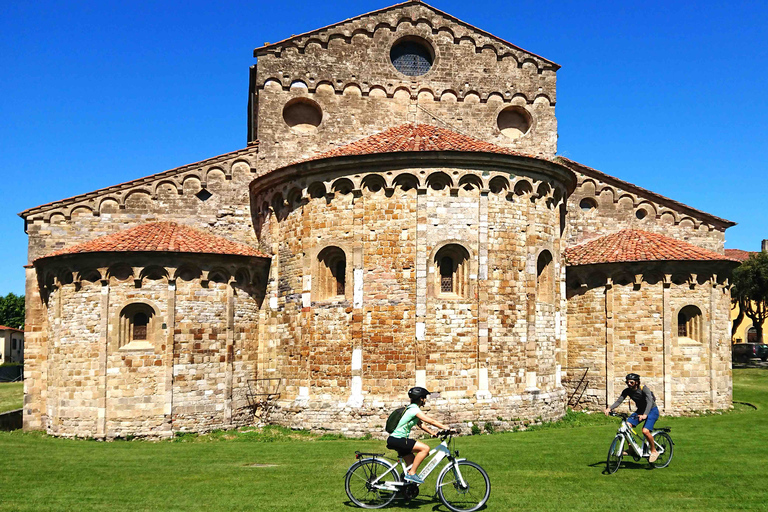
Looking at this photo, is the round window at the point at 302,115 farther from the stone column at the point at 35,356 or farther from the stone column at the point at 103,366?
→ the stone column at the point at 35,356

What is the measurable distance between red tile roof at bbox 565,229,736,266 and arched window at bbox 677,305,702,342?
189 centimetres

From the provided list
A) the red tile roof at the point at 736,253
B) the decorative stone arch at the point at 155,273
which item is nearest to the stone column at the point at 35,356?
the decorative stone arch at the point at 155,273

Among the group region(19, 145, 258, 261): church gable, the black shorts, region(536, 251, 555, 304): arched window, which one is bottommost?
the black shorts

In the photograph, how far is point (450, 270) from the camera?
64.6 feet

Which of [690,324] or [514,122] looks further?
[514,122]

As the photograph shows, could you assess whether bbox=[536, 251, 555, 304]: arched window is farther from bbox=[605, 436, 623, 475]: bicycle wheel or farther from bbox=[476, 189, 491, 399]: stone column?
bbox=[605, 436, 623, 475]: bicycle wheel

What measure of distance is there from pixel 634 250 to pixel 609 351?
3.54m

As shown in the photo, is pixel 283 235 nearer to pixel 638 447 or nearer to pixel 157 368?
pixel 157 368

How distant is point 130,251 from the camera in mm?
19938

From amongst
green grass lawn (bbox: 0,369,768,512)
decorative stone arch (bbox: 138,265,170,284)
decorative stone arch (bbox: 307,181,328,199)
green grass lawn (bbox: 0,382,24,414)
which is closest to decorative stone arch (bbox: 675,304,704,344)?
green grass lawn (bbox: 0,369,768,512)

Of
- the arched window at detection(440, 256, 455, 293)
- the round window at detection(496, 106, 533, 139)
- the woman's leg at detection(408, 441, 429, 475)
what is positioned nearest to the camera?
the woman's leg at detection(408, 441, 429, 475)

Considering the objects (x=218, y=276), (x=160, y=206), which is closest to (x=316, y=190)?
(x=218, y=276)

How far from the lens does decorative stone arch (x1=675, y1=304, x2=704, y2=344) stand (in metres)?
23.5

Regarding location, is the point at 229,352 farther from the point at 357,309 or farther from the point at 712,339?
the point at 712,339
